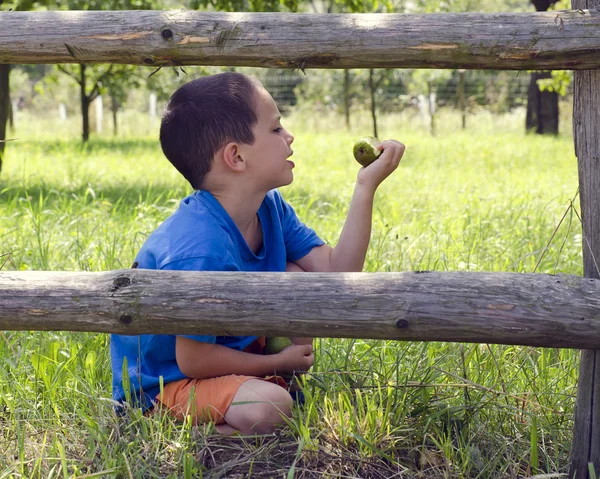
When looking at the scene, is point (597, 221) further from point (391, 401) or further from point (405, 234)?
point (405, 234)

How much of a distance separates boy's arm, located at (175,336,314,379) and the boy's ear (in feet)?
1.73

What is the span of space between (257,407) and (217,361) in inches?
6.4

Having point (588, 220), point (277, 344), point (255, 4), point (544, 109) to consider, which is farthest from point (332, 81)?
point (588, 220)

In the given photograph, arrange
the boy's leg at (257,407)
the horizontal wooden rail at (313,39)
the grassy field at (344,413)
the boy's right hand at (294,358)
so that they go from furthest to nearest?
1. the boy's right hand at (294,358)
2. the boy's leg at (257,407)
3. the grassy field at (344,413)
4. the horizontal wooden rail at (313,39)

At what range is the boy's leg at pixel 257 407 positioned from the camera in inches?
80.8

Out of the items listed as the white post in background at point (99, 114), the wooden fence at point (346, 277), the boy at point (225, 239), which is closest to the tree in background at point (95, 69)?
the white post in background at point (99, 114)

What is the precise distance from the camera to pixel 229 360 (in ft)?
6.84

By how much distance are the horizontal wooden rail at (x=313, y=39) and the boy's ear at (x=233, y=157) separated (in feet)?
1.09

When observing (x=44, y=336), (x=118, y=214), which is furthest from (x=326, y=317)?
(x=118, y=214)

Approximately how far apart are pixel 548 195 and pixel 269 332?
16.1 ft

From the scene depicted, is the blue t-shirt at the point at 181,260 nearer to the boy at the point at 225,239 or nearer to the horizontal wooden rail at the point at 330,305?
the boy at the point at 225,239

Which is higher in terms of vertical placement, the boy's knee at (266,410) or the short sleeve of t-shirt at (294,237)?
the short sleeve of t-shirt at (294,237)

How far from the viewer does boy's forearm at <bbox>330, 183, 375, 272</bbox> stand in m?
2.37

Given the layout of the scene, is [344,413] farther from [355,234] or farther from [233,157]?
[233,157]
